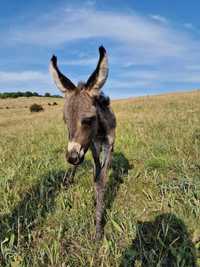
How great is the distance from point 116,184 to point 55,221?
1.97 m

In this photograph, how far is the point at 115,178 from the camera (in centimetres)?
765

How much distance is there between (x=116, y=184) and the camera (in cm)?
711

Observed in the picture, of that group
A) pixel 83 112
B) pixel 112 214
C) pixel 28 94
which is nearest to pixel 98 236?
pixel 112 214

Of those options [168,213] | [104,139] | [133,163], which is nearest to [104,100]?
[104,139]

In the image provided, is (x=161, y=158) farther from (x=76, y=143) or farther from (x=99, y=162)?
(x=76, y=143)

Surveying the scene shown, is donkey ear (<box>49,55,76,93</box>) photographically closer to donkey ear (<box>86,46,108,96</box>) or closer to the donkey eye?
donkey ear (<box>86,46,108,96</box>)

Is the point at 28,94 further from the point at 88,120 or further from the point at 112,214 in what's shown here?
the point at 88,120

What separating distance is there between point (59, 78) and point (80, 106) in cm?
64

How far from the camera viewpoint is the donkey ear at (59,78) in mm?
5012

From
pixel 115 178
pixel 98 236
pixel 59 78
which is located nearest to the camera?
pixel 98 236

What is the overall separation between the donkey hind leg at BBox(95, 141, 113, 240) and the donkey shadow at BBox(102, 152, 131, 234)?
223 millimetres

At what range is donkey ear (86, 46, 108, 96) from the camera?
457cm

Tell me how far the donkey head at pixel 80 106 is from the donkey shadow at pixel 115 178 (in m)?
1.44

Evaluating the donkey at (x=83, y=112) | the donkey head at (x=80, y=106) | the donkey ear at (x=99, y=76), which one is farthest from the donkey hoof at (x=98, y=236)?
the donkey ear at (x=99, y=76)
